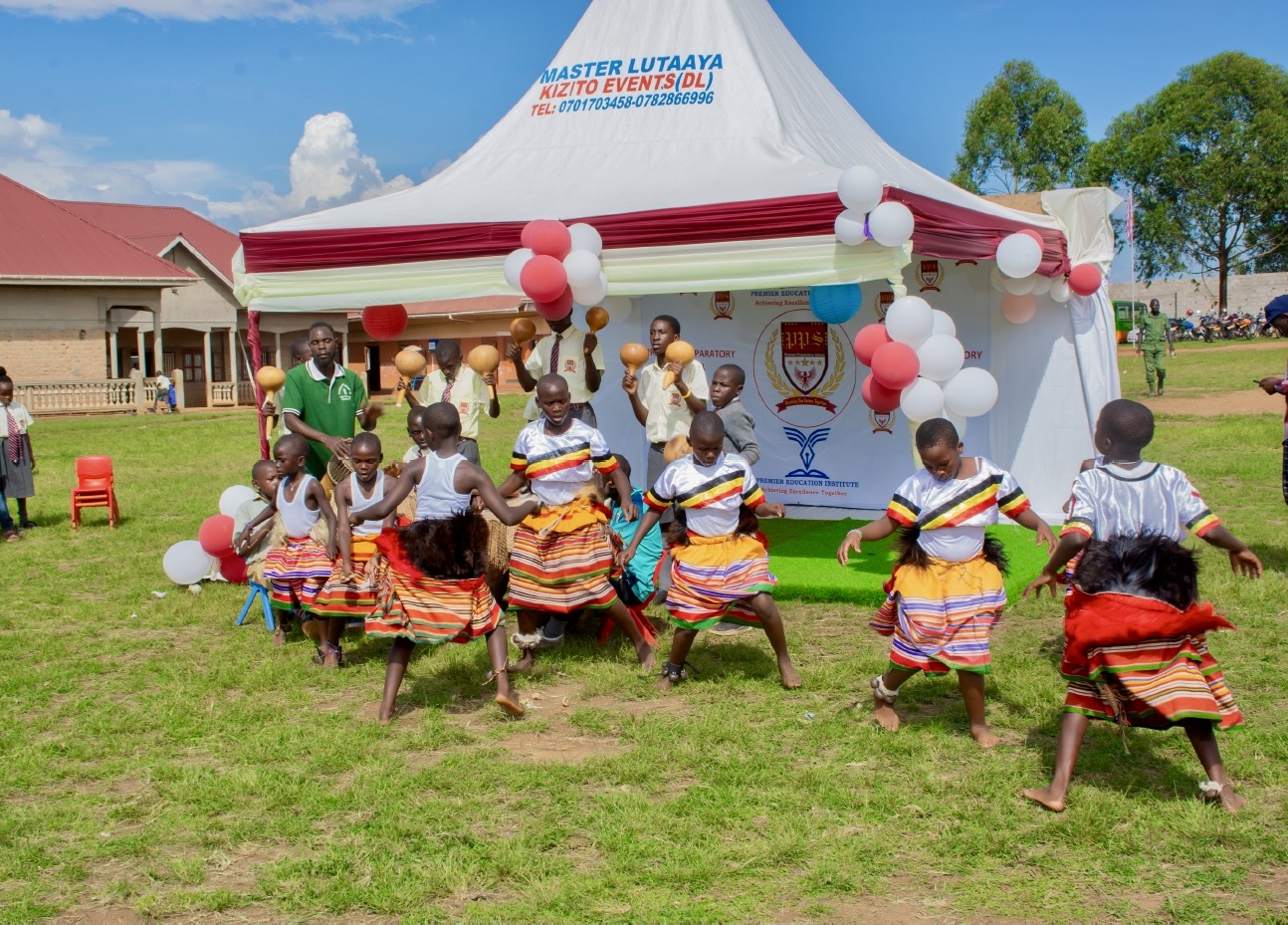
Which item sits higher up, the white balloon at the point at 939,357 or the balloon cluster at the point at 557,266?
the balloon cluster at the point at 557,266

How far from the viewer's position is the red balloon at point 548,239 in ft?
24.8

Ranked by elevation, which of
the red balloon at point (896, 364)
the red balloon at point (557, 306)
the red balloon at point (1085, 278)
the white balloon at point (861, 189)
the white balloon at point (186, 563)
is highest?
the white balloon at point (861, 189)

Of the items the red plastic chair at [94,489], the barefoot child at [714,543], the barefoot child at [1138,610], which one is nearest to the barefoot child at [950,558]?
the barefoot child at [1138,610]

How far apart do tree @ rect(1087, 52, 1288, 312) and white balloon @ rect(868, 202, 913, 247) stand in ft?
165

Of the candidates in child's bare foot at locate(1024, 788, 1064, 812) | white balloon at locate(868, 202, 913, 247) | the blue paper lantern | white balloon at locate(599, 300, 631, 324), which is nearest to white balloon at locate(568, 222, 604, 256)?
the blue paper lantern

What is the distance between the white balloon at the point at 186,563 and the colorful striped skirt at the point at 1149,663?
6514 mm

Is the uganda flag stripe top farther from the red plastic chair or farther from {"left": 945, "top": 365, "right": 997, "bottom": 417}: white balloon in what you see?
the red plastic chair

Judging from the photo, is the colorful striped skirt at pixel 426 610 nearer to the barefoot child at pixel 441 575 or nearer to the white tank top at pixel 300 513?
the barefoot child at pixel 441 575

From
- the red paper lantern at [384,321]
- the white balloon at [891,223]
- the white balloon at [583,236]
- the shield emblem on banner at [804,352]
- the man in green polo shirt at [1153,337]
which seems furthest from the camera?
the man in green polo shirt at [1153,337]

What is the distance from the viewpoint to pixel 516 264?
769 centimetres

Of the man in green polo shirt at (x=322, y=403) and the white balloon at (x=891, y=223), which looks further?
the man in green polo shirt at (x=322, y=403)

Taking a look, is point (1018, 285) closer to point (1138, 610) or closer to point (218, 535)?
point (1138, 610)

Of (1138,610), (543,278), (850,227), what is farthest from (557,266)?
(1138,610)

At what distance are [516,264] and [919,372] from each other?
2.69 m
